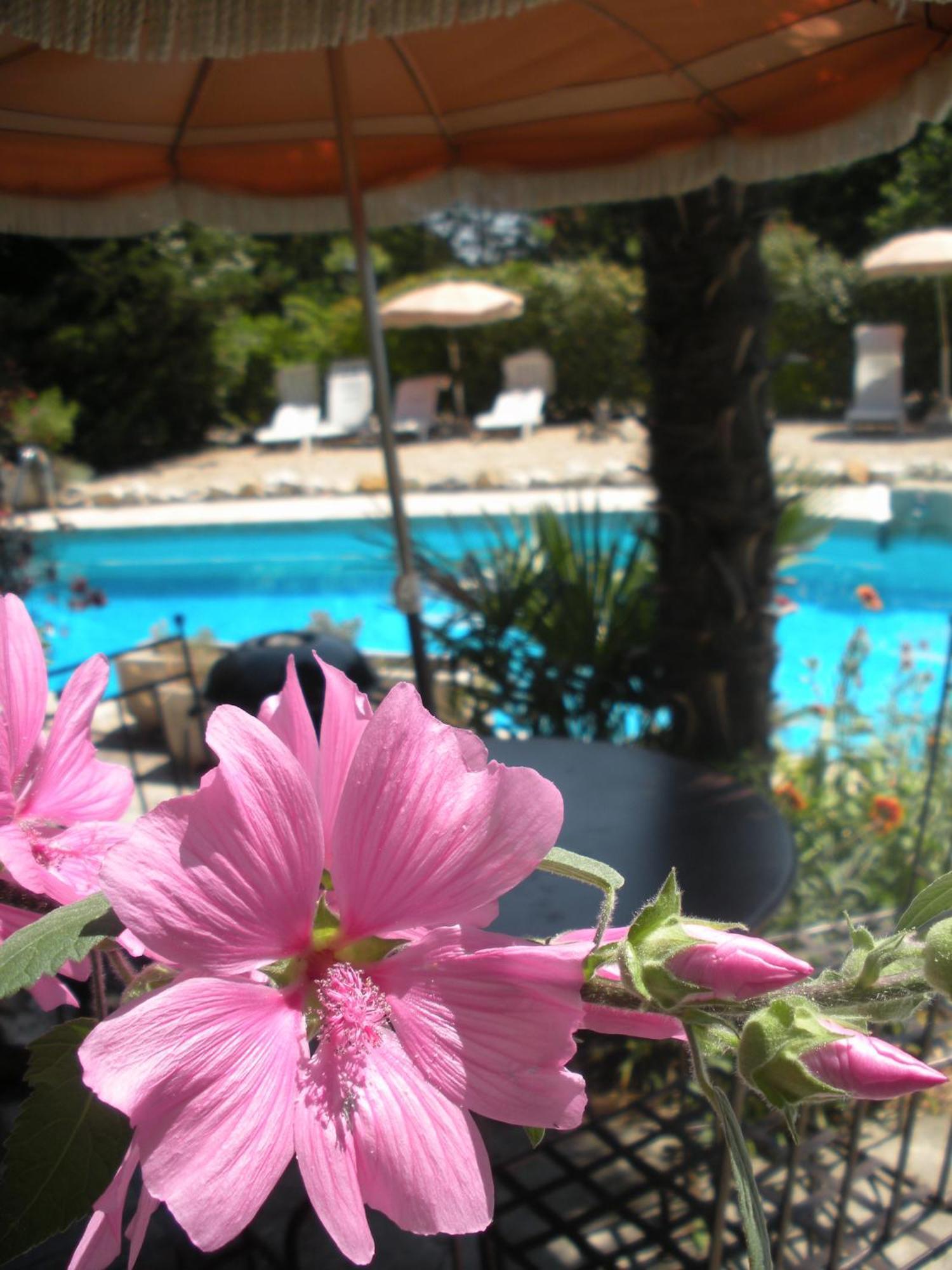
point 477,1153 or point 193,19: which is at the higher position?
point 193,19

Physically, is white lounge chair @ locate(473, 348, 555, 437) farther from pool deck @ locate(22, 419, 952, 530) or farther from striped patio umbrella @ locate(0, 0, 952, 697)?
striped patio umbrella @ locate(0, 0, 952, 697)

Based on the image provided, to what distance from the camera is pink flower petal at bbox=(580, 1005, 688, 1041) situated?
12.6 inches

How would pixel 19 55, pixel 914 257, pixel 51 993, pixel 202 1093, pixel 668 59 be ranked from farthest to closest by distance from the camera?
1. pixel 914 257
2. pixel 668 59
3. pixel 19 55
4. pixel 51 993
5. pixel 202 1093

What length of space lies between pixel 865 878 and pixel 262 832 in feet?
10.5

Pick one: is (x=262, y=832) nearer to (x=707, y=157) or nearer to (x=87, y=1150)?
(x=87, y=1150)

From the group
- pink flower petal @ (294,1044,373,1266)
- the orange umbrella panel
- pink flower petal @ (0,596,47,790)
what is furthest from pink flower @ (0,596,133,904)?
the orange umbrella panel

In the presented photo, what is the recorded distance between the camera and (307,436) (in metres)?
16.8

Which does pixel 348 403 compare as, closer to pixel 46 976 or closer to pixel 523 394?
pixel 523 394

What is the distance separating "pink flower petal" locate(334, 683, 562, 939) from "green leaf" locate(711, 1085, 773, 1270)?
0.29 ft

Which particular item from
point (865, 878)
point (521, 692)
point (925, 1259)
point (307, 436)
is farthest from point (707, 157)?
point (307, 436)

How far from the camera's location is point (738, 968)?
0.94ft

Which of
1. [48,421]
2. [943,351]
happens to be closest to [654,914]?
[48,421]

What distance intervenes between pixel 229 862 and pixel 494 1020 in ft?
0.29

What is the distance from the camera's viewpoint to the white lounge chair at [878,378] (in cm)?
1478
